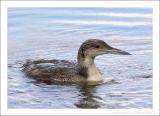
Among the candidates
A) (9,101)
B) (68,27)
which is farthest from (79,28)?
(9,101)

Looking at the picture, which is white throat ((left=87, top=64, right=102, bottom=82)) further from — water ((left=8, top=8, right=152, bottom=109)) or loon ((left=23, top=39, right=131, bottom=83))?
water ((left=8, top=8, right=152, bottom=109))

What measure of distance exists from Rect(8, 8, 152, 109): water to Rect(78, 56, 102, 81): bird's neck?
0.16 meters

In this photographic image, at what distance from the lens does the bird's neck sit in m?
25.8

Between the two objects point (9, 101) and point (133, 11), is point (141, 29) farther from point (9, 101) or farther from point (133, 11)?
point (9, 101)

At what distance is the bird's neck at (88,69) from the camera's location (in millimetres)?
25811

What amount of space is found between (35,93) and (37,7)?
1.23 meters

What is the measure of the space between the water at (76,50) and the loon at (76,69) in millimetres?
166

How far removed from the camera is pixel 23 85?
2548 centimetres

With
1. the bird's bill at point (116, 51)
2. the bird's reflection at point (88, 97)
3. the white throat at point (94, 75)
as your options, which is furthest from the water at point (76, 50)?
the bird's bill at point (116, 51)

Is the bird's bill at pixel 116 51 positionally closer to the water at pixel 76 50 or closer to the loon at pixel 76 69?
the loon at pixel 76 69

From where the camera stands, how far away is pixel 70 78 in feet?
84.5

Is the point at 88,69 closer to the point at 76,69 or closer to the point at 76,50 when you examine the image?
the point at 76,69

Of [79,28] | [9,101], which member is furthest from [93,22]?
[9,101]

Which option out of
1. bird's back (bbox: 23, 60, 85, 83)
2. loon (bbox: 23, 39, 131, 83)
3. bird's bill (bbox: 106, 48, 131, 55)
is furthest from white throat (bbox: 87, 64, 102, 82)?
bird's bill (bbox: 106, 48, 131, 55)
